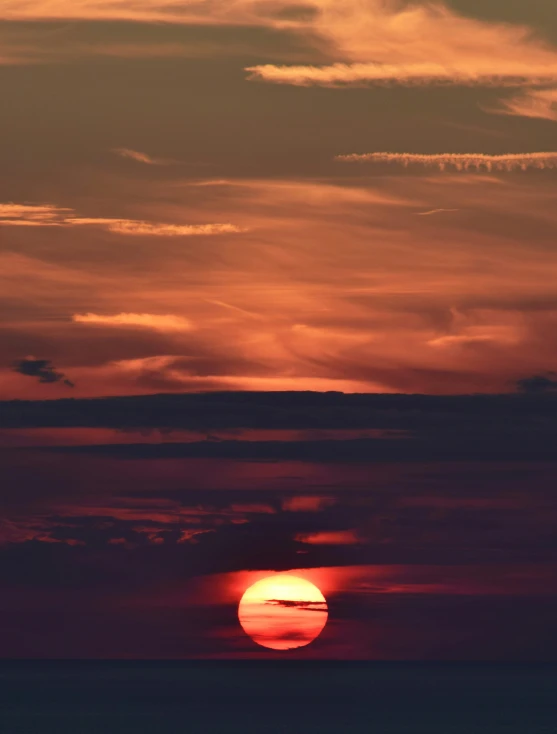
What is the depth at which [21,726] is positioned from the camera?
7475 inches

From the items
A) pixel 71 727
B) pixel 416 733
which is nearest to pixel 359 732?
pixel 416 733

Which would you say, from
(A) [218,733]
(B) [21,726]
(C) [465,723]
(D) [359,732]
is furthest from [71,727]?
(C) [465,723]

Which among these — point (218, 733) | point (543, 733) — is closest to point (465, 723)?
point (543, 733)

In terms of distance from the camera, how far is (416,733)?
17825 centimetres

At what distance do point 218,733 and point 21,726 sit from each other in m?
26.5

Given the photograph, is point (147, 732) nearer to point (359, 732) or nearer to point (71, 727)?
point (71, 727)

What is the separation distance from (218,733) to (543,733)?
3630cm

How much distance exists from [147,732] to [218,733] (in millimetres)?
8751

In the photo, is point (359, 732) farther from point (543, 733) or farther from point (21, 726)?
point (21, 726)

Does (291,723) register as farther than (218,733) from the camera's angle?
Yes

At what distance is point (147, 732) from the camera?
595ft

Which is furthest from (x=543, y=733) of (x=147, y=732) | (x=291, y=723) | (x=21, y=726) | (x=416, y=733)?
(x=21, y=726)

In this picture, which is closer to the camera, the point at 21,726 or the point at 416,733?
the point at 416,733

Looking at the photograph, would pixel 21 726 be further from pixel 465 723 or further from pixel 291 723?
pixel 465 723
